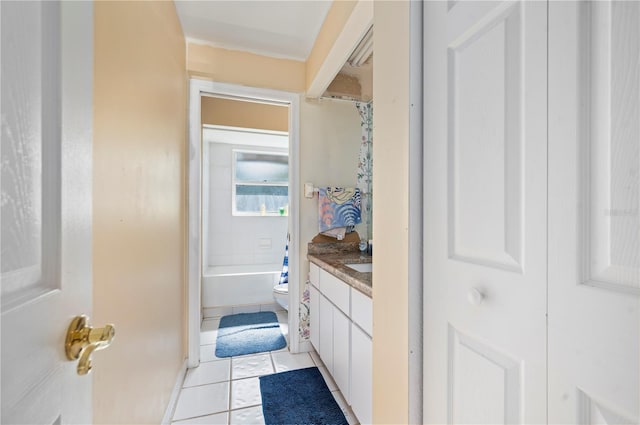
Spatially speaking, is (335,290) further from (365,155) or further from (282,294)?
(282,294)

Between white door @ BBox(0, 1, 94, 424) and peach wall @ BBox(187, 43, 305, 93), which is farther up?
peach wall @ BBox(187, 43, 305, 93)

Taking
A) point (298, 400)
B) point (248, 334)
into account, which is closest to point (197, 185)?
point (248, 334)

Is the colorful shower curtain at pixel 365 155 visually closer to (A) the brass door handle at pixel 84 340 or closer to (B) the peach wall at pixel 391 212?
(B) the peach wall at pixel 391 212

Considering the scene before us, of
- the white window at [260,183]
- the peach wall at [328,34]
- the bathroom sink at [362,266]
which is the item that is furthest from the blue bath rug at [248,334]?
the peach wall at [328,34]

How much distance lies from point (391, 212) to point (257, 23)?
Answer: 1663mm

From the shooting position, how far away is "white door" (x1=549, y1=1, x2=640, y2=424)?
40 centimetres

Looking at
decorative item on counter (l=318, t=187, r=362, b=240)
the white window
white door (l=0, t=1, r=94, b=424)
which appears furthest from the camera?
the white window

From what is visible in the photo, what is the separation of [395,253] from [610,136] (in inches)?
23.1

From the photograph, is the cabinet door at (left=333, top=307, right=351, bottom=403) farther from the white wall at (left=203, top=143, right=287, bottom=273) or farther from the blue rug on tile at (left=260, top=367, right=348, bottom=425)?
the white wall at (left=203, top=143, right=287, bottom=273)

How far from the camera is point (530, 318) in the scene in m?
0.53

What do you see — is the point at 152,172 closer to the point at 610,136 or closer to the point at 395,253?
the point at 395,253

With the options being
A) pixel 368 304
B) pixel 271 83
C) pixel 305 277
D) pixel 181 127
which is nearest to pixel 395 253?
pixel 368 304

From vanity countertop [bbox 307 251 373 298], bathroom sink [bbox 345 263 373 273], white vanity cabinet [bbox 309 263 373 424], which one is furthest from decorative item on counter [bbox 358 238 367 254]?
white vanity cabinet [bbox 309 263 373 424]

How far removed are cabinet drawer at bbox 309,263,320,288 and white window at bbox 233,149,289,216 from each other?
1765 mm
